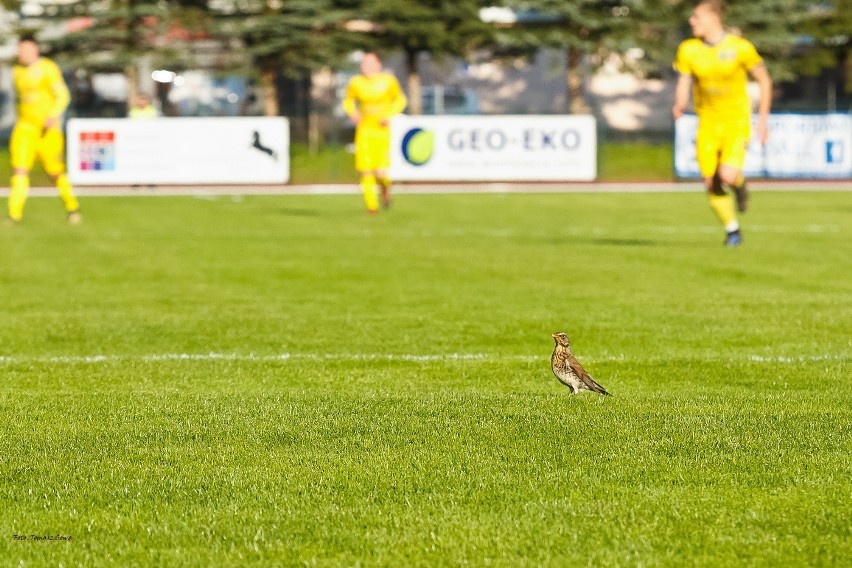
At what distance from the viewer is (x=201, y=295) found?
40.1 feet

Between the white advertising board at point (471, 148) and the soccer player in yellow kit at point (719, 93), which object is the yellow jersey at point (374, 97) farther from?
the white advertising board at point (471, 148)

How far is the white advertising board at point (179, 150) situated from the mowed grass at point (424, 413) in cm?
1975

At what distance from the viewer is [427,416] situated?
22.1 ft

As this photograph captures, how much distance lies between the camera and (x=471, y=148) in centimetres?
3541

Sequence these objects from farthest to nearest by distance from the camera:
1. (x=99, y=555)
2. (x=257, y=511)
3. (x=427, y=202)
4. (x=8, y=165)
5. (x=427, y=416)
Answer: (x=8, y=165) → (x=427, y=202) → (x=427, y=416) → (x=257, y=511) → (x=99, y=555)

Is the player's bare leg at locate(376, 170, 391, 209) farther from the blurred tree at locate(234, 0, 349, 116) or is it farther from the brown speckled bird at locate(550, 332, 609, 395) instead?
the blurred tree at locate(234, 0, 349, 116)

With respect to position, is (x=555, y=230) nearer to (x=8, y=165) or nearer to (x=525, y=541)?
(x=525, y=541)

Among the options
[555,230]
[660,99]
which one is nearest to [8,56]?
[660,99]

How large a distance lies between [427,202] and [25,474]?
893 inches

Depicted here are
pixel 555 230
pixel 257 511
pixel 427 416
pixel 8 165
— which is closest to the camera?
pixel 257 511

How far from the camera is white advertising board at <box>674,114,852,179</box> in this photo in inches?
1444

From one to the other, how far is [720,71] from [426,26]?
3110 cm

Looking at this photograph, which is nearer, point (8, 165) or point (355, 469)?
point (355, 469)

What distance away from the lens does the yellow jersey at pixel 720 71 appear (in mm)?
15727
